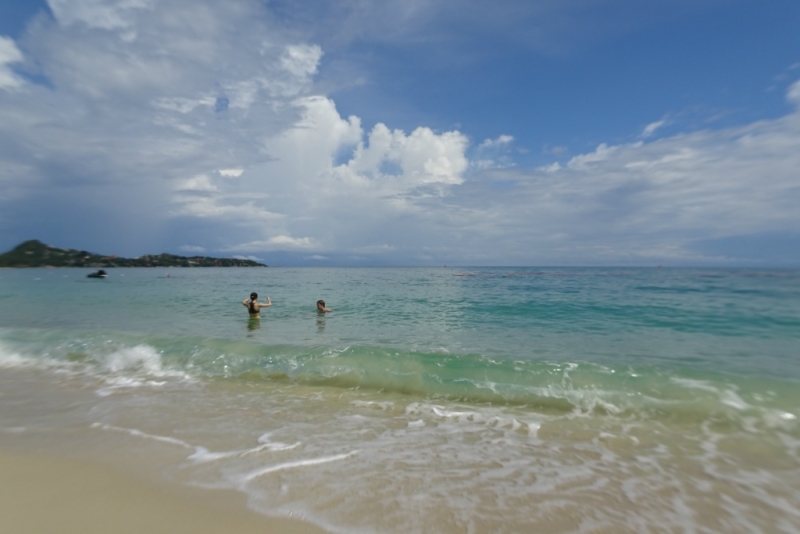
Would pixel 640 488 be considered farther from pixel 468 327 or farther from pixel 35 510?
pixel 468 327

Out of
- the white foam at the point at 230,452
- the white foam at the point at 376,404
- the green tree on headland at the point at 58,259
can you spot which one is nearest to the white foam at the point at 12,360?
the white foam at the point at 230,452

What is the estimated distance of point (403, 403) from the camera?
6.92 m

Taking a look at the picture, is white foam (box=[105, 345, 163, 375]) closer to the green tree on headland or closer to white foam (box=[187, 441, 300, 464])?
white foam (box=[187, 441, 300, 464])

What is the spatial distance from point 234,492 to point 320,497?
86cm

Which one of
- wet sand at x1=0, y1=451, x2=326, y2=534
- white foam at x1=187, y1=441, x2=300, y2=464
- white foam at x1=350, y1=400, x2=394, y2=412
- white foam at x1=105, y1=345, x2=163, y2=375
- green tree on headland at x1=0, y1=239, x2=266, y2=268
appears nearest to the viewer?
wet sand at x1=0, y1=451, x2=326, y2=534

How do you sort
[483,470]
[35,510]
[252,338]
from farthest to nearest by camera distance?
[252,338], [483,470], [35,510]

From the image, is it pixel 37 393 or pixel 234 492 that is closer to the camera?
pixel 234 492

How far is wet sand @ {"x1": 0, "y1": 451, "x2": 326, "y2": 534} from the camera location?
3.18 meters

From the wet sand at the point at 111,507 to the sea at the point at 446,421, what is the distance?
218 mm

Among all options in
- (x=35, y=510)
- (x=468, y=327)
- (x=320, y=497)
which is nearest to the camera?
(x=35, y=510)

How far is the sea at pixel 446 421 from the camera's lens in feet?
12.2

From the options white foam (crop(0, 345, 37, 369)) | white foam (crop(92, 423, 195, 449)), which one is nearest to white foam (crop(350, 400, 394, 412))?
white foam (crop(92, 423, 195, 449))

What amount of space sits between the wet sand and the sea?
0.72 ft

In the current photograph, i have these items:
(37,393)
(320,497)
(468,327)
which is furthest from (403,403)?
(468,327)
